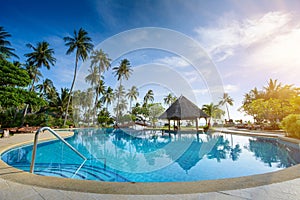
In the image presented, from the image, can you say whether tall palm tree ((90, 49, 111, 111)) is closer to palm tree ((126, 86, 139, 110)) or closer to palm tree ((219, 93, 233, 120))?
palm tree ((126, 86, 139, 110))

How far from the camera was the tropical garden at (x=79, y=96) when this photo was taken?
11.5 m

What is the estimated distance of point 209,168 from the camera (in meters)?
5.32

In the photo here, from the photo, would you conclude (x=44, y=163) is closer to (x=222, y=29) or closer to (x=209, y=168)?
(x=209, y=168)

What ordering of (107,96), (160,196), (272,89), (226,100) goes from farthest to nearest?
(226,100), (107,96), (272,89), (160,196)

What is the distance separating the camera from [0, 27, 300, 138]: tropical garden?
1148 centimetres

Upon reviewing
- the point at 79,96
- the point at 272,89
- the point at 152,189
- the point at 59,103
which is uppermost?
the point at 272,89

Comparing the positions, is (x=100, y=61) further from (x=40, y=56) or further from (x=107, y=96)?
(x=40, y=56)

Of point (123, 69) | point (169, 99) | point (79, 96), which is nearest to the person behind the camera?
point (123, 69)

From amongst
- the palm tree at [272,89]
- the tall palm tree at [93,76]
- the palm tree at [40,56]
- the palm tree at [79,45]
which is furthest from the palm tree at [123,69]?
the palm tree at [272,89]

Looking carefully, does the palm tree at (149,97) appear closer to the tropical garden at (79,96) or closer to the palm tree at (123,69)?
the tropical garden at (79,96)

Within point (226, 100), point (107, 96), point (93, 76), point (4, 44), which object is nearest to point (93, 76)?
point (93, 76)

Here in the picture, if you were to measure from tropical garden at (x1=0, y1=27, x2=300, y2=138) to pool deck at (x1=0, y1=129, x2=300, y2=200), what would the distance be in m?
9.10

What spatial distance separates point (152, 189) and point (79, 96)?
128 ft

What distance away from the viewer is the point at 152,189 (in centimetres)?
219
